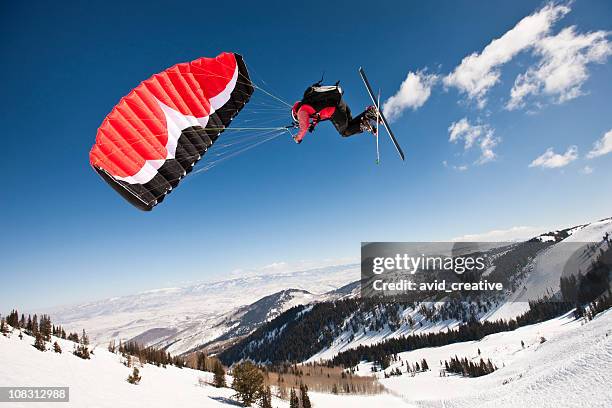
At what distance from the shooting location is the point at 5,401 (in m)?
8.15

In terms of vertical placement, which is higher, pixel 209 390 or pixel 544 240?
pixel 544 240

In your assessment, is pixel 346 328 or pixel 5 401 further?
pixel 346 328

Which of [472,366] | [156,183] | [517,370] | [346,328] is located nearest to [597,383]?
[517,370]

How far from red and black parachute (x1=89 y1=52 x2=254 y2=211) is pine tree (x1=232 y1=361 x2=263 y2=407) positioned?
10932 mm

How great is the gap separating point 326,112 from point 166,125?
617cm

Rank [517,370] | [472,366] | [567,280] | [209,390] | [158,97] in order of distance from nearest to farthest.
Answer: [158,97]
[209,390]
[517,370]
[472,366]
[567,280]

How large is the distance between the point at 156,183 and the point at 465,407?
2698 cm

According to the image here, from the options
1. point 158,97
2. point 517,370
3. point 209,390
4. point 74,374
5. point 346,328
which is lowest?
point 346,328

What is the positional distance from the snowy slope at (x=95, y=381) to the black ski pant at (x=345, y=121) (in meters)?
11.9

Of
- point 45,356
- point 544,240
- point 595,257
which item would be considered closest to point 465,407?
point 45,356

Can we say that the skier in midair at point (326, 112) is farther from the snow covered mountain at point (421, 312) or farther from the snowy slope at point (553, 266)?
the snowy slope at point (553, 266)

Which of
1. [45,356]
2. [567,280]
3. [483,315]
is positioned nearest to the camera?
[45,356]

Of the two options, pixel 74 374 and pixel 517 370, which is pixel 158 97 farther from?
pixel 517 370

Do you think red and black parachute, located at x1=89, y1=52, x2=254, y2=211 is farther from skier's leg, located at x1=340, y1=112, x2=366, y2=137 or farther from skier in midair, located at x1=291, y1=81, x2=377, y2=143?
skier's leg, located at x1=340, y1=112, x2=366, y2=137
